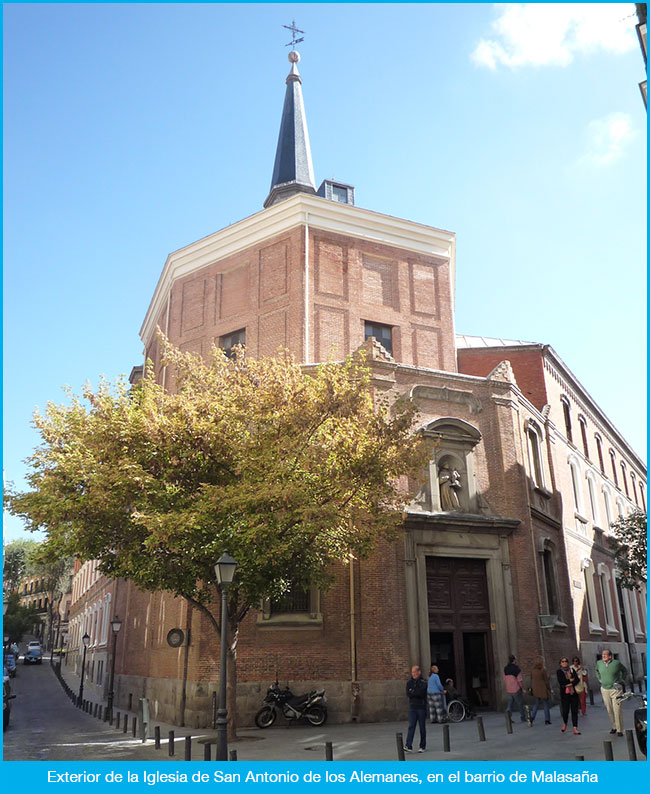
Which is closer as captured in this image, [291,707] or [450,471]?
[291,707]

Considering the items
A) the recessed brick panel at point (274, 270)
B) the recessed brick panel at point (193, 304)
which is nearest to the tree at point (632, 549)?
the recessed brick panel at point (274, 270)

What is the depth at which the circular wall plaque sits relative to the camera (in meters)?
18.5

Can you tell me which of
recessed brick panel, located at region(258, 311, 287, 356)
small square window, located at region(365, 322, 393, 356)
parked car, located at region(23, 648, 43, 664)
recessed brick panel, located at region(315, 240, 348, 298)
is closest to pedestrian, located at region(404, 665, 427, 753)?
recessed brick panel, located at region(258, 311, 287, 356)

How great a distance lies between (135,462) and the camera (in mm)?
14531

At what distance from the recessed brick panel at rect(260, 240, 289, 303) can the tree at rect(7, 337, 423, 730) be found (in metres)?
9.25

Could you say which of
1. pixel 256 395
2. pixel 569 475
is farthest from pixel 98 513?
pixel 569 475

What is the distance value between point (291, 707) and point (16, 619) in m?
61.4

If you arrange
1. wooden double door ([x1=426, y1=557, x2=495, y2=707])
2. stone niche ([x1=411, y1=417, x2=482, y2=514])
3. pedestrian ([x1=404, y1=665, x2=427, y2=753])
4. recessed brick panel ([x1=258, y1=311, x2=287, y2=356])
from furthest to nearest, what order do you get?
recessed brick panel ([x1=258, y1=311, x2=287, y2=356]) → stone niche ([x1=411, y1=417, x2=482, y2=514]) → wooden double door ([x1=426, y1=557, x2=495, y2=707]) → pedestrian ([x1=404, y1=665, x2=427, y2=753])

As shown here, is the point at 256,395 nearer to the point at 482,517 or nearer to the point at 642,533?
Result: the point at 482,517

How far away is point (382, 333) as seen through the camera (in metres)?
25.4

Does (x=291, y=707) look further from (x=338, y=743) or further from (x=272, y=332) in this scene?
(x=272, y=332)

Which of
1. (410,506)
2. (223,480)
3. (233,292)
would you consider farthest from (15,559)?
(223,480)

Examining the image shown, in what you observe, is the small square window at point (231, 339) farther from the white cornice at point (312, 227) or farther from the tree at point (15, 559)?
the tree at point (15, 559)

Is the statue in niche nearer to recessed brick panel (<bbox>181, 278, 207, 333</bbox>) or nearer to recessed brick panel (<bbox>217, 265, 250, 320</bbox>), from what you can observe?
recessed brick panel (<bbox>217, 265, 250, 320</bbox>)
